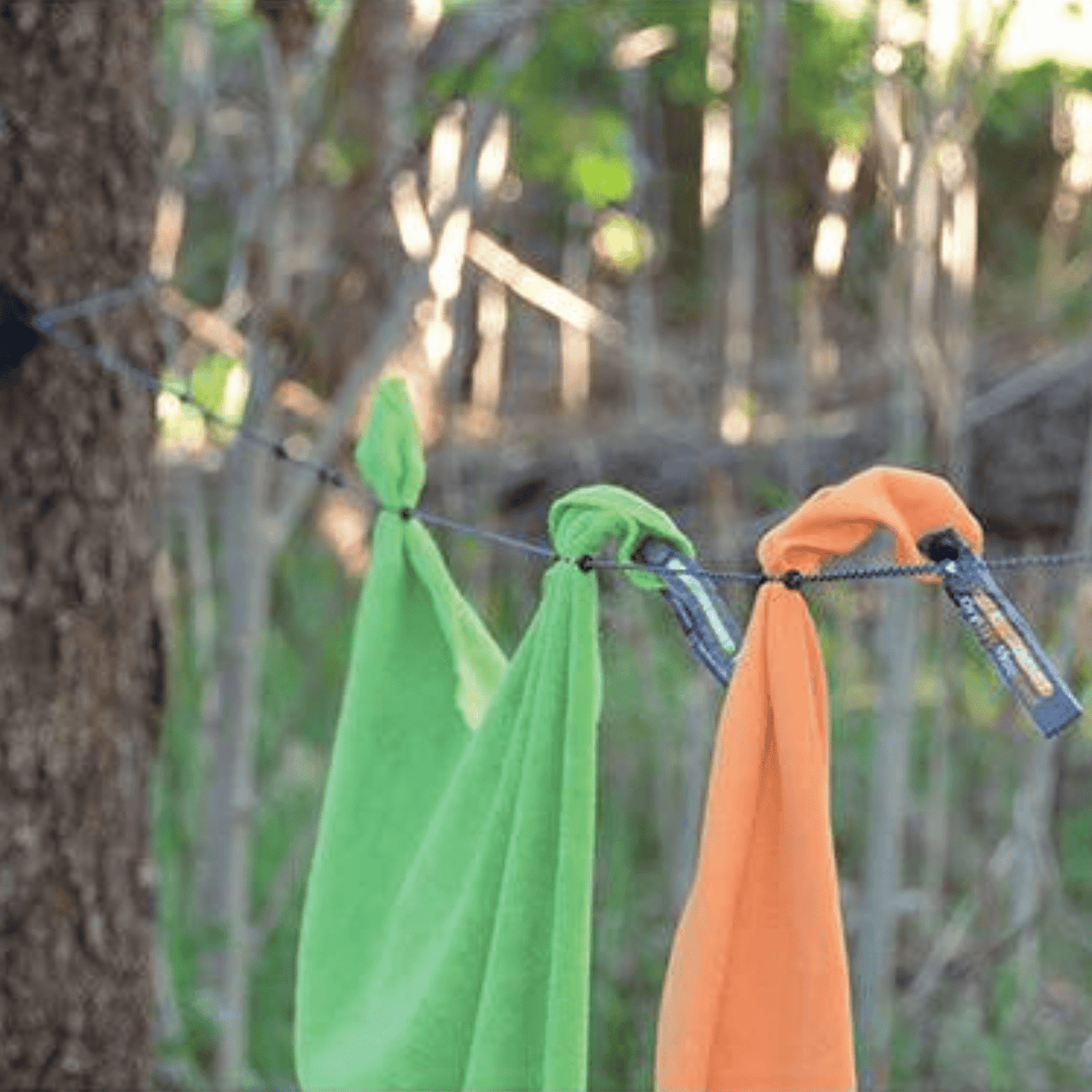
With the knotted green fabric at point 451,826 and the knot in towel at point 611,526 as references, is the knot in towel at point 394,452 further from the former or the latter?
the knot in towel at point 611,526

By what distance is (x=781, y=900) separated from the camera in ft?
4.30

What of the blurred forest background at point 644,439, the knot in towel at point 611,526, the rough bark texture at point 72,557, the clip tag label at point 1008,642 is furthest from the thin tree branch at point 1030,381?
the clip tag label at point 1008,642

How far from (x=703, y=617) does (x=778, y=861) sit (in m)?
0.15

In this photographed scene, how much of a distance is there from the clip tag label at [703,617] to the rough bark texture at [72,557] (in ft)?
3.25

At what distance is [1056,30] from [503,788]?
2107 millimetres

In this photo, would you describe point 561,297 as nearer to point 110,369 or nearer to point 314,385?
point 314,385

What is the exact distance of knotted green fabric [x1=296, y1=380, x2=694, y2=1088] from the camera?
1390 mm

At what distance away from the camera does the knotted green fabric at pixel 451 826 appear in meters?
1.39

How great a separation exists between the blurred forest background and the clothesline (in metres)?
0.13

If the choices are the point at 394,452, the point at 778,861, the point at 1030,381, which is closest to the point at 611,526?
the point at 778,861

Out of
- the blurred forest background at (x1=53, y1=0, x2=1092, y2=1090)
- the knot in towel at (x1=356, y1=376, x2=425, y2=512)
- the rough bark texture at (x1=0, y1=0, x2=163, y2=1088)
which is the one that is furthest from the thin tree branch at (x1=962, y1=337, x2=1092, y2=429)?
the knot in towel at (x1=356, y1=376, x2=425, y2=512)

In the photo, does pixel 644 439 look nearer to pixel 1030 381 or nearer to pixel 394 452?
pixel 1030 381

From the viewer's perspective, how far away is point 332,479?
1.84m

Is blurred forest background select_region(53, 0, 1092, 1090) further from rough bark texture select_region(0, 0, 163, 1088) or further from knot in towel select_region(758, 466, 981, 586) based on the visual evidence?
knot in towel select_region(758, 466, 981, 586)
